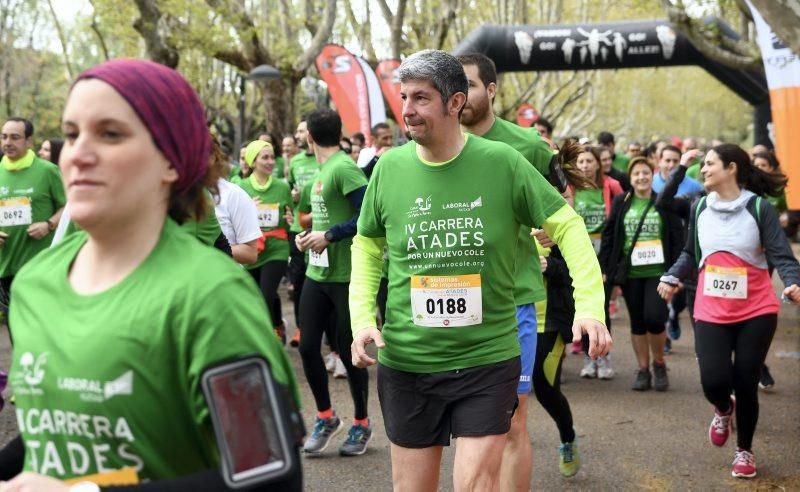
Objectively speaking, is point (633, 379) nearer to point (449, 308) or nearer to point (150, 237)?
point (449, 308)

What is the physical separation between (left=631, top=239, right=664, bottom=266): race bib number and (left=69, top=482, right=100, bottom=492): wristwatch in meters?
7.26

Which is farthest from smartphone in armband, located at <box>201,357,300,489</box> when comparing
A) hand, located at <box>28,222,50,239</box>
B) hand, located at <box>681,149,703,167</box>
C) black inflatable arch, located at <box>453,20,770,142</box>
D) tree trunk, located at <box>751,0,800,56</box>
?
black inflatable arch, located at <box>453,20,770,142</box>

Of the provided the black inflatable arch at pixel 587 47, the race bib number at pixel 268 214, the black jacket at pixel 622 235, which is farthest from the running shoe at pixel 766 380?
the black inflatable arch at pixel 587 47

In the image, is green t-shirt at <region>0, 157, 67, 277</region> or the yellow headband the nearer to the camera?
green t-shirt at <region>0, 157, 67, 277</region>

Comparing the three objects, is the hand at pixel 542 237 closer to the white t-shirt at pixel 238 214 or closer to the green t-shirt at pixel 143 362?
the white t-shirt at pixel 238 214

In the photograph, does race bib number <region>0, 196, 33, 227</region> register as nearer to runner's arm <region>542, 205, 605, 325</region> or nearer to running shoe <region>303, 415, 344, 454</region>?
running shoe <region>303, 415, 344, 454</region>

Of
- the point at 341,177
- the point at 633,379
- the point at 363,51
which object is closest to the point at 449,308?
the point at 341,177

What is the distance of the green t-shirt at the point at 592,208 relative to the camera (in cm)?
953

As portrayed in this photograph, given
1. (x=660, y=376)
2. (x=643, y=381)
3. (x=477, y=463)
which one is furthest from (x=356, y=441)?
(x=660, y=376)

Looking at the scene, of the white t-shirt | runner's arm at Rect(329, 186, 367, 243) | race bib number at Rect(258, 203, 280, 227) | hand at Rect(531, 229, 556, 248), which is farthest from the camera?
race bib number at Rect(258, 203, 280, 227)

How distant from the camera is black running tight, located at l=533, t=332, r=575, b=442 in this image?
5.38 m

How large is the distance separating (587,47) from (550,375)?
50.1 ft

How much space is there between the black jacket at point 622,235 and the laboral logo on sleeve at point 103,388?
7196 millimetres

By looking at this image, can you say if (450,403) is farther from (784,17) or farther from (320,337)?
(784,17)
